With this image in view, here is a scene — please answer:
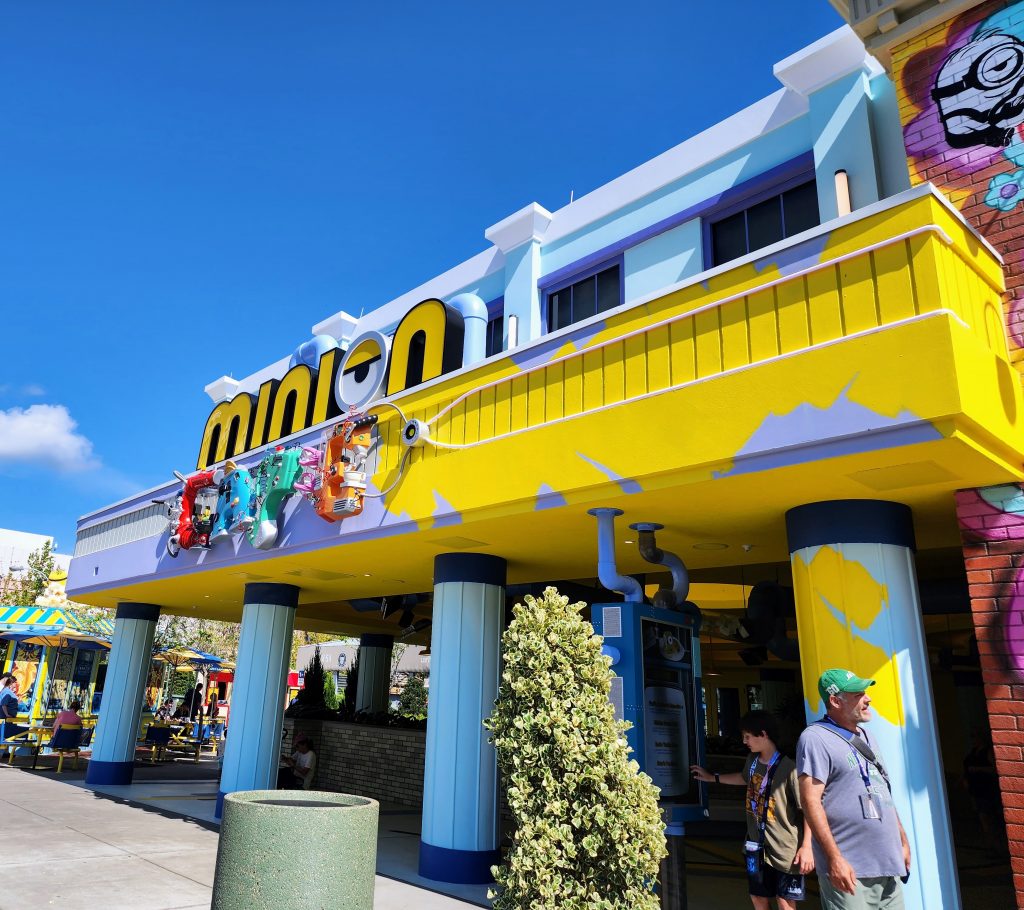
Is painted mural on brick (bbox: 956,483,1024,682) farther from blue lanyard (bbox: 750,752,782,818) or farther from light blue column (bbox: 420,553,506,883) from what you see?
light blue column (bbox: 420,553,506,883)

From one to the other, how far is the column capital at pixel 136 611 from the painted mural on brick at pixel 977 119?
1557 centimetres

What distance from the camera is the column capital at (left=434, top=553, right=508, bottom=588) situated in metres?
9.59

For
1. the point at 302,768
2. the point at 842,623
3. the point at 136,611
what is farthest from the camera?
the point at 136,611

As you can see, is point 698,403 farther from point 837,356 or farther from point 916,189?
point 916,189

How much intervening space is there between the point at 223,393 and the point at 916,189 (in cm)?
1684

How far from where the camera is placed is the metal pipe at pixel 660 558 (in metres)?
7.86

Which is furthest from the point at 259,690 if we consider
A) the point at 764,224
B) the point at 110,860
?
the point at 764,224

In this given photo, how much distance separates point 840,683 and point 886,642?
1.58 meters

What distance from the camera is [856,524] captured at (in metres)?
6.52

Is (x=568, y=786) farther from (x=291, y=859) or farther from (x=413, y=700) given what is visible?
(x=413, y=700)

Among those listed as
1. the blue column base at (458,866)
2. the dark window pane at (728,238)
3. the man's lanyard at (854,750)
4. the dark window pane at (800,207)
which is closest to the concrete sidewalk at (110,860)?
the blue column base at (458,866)

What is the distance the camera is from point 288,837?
4188 millimetres

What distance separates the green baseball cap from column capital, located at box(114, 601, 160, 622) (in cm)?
1488

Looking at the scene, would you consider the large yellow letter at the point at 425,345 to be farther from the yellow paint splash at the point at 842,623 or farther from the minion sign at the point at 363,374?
the yellow paint splash at the point at 842,623
